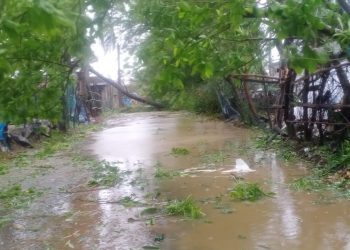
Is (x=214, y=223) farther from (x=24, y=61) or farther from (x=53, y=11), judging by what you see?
(x=53, y=11)

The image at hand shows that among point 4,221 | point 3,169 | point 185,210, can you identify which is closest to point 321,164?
point 185,210

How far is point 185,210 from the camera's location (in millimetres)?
6109

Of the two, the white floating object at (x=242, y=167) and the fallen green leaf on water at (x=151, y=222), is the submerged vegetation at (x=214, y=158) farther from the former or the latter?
the fallen green leaf on water at (x=151, y=222)

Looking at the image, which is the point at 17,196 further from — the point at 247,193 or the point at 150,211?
the point at 247,193

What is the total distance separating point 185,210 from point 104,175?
129 inches

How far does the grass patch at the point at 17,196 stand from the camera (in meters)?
7.21

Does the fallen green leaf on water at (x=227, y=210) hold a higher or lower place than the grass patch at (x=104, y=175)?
lower

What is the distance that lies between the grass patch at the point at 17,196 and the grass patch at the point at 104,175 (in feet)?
3.16

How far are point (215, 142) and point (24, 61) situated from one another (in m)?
8.58

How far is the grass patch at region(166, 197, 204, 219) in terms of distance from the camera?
19.7ft

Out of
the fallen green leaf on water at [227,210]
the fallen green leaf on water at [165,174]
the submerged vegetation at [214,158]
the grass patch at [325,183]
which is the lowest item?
the fallen green leaf on water at [227,210]

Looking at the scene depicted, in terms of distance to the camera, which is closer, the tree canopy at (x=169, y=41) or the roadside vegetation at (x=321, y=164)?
the tree canopy at (x=169, y=41)

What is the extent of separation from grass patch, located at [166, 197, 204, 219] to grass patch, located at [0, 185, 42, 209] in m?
2.23

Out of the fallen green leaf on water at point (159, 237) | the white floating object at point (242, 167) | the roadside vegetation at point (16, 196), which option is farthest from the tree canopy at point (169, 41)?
the white floating object at point (242, 167)
